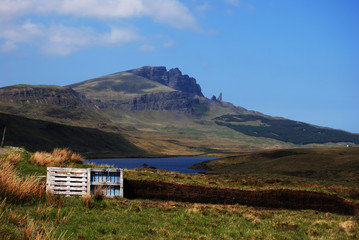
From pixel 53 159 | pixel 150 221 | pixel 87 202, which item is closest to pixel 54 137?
pixel 53 159

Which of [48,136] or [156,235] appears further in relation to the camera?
[48,136]

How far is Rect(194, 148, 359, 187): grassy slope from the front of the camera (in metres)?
58.7

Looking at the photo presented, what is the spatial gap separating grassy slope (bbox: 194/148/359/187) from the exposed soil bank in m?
28.0

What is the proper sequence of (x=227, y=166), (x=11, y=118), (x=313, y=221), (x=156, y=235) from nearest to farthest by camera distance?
(x=156, y=235) → (x=313, y=221) → (x=227, y=166) → (x=11, y=118)

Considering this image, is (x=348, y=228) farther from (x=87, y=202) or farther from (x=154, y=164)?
(x=154, y=164)

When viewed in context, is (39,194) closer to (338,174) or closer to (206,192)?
(206,192)

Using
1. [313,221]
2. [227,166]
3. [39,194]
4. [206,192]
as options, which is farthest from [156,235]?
[227,166]

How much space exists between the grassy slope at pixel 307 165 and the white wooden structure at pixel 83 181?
34.9 metres

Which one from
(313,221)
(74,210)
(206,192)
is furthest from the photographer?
(206,192)

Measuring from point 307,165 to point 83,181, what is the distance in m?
52.2

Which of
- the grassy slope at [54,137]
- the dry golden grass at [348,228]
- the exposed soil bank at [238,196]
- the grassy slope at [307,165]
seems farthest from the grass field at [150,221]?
the grassy slope at [54,137]

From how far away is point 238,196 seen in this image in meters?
24.7

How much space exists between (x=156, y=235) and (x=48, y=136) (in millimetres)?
149079

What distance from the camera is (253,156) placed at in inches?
3425
